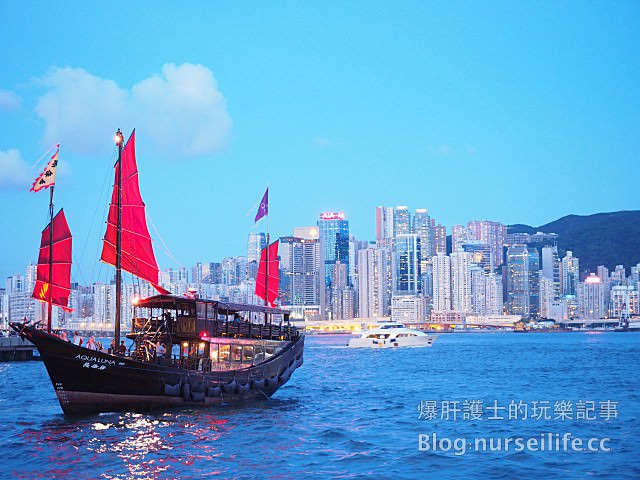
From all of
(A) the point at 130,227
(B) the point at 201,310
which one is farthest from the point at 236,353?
(A) the point at 130,227

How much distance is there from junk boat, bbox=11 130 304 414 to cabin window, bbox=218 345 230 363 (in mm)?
48

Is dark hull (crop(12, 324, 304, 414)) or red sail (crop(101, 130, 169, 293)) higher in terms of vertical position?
red sail (crop(101, 130, 169, 293))

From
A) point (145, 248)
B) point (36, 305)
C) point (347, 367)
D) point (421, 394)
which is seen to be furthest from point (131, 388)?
point (36, 305)

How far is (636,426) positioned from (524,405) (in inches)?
315

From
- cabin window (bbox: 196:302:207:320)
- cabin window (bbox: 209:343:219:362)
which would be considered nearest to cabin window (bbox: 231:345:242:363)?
cabin window (bbox: 209:343:219:362)

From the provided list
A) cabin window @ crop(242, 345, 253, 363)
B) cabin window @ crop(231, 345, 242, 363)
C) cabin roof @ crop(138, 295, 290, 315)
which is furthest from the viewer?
cabin window @ crop(242, 345, 253, 363)

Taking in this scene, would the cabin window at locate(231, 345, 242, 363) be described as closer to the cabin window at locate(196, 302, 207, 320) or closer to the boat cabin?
the boat cabin

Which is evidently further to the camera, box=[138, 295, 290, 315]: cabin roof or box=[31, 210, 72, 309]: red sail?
box=[31, 210, 72, 309]: red sail

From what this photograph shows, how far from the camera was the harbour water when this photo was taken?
22.9 m

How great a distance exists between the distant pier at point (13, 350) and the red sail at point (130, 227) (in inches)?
2317

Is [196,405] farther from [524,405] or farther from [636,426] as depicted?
[636,426]

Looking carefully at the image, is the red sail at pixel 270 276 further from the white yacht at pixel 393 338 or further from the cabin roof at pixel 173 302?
the white yacht at pixel 393 338

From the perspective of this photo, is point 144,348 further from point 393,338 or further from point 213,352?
point 393,338

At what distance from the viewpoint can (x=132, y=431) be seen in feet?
94.0
